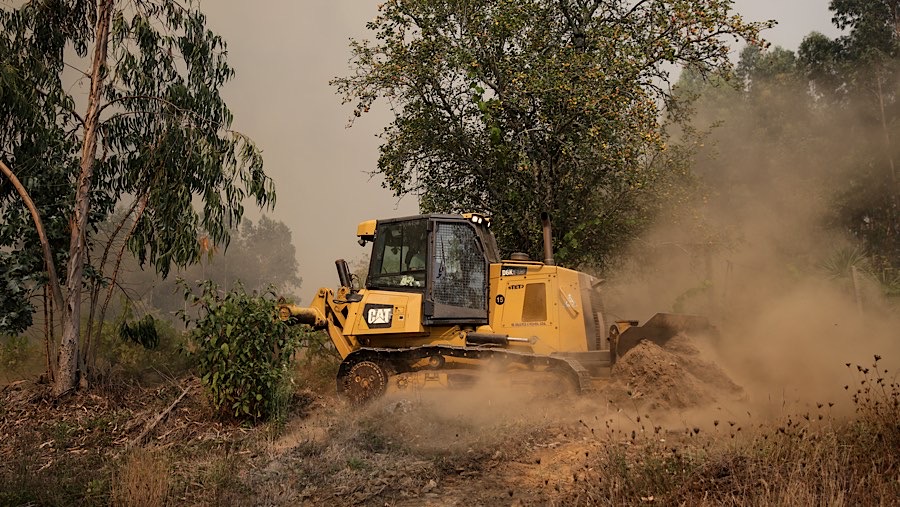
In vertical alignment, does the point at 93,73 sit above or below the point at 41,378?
above

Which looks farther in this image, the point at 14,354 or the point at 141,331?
the point at 14,354

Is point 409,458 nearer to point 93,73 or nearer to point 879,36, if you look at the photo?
point 93,73

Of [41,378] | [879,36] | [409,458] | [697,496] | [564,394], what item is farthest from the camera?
[879,36]

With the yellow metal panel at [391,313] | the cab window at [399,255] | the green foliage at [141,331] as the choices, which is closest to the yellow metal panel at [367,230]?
the cab window at [399,255]

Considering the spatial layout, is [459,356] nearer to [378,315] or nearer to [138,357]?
[378,315]

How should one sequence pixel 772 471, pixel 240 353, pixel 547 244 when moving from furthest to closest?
1. pixel 547 244
2. pixel 240 353
3. pixel 772 471

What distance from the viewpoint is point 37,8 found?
13391mm

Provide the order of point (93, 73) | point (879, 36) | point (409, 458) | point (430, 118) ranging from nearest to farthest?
point (409, 458)
point (93, 73)
point (430, 118)
point (879, 36)

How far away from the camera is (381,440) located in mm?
8703

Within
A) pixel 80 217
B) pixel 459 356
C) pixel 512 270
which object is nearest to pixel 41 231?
pixel 80 217

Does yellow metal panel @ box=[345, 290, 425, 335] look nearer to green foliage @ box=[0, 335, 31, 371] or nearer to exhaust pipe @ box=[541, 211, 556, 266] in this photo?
exhaust pipe @ box=[541, 211, 556, 266]

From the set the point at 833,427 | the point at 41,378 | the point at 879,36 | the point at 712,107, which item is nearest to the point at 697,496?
the point at 833,427

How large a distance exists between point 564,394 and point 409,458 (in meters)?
3.14

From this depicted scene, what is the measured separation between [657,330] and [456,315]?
308cm
